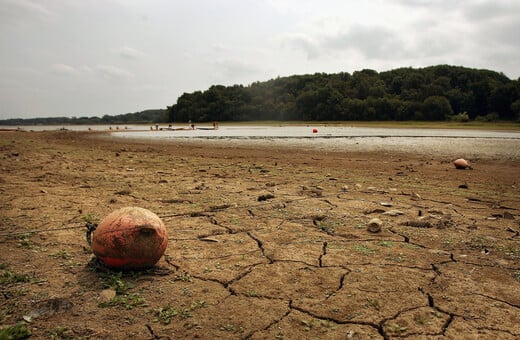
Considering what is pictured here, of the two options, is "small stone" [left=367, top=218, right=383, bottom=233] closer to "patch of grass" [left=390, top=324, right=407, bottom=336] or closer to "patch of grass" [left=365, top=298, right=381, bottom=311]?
"patch of grass" [left=365, top=298, right=381, bottom=311]

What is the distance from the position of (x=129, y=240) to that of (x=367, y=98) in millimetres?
68647

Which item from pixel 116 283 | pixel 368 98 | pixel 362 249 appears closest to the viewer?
pixel 116 283

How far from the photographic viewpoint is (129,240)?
254 cm

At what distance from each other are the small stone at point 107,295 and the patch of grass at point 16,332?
455 mm

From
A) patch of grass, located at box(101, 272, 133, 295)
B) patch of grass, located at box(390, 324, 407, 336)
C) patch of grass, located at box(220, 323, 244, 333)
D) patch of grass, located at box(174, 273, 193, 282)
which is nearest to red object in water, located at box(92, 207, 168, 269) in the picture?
patch of grass, located at box(101, 272, 133, 295)

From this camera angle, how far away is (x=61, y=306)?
7.18ft

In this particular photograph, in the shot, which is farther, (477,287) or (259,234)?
(259,234)

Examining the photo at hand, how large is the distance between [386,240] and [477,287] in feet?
3.33

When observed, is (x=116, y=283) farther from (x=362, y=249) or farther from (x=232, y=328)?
(x=362, y=249)

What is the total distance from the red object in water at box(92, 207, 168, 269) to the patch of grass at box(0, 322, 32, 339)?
73 cm

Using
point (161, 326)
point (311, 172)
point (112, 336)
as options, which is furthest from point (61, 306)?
point (311, 172)

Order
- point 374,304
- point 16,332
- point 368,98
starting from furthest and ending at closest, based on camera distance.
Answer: point 368,98
point 374,304
point 16,332

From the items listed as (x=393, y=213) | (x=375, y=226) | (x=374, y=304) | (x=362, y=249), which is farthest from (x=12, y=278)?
(x=393, y=213)

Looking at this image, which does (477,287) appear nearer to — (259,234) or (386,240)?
(386,240)
